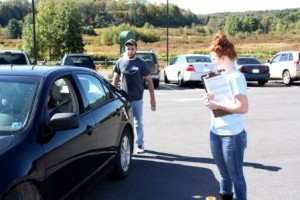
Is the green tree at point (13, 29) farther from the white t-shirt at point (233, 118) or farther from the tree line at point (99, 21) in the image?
the white t-shirt at point (233, 118)

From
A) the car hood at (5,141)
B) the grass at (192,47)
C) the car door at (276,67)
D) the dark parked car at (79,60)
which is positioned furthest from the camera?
the grass at (192,47)

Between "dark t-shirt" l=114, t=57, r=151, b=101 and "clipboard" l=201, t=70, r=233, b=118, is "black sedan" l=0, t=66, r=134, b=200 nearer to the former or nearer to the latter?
"clipboard" l=201, t=70, r=233, b=118

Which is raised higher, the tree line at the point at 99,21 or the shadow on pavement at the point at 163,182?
the tree line at the point at 99,21

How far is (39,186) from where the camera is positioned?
338 centimetres

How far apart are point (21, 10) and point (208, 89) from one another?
454 ft

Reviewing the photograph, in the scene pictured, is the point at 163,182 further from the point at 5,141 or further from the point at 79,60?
the point at 79,60

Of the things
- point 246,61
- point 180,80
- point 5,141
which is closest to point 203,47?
point 246,61

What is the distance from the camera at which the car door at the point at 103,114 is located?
190 inches

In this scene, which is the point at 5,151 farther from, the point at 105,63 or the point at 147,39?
the point at 147,39

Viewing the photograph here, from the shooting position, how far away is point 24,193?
129 inches

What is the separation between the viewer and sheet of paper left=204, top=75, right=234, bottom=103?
396cm

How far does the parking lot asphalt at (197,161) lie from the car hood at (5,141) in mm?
1843

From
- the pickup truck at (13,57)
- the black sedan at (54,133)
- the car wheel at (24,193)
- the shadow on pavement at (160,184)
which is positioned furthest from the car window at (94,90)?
the pickup truck at (13,57)

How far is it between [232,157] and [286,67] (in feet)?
59.8
